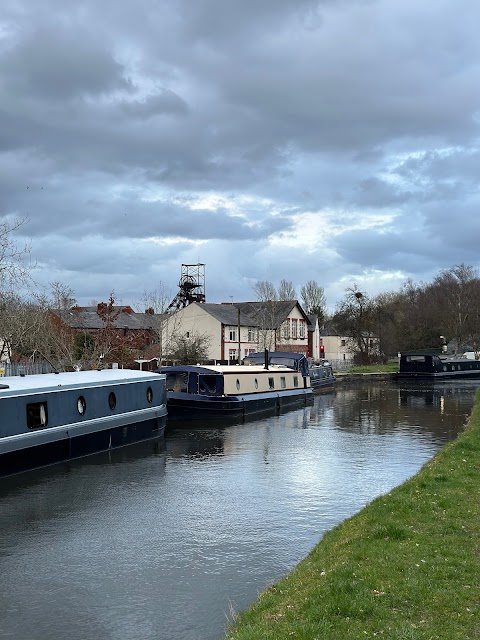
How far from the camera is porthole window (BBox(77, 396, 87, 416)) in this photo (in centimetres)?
2181

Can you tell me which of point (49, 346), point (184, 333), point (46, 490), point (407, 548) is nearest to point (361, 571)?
point (407, 548)

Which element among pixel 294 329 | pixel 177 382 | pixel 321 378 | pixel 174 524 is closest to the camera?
pixel 174 524

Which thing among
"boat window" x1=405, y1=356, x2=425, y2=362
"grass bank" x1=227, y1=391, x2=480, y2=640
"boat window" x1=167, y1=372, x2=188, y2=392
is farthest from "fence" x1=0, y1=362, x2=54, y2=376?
"boat window" x1=405, y1=356, x2=425, y2=362

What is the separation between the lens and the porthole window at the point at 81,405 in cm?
2181

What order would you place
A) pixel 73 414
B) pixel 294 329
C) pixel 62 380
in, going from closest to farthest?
pixel 73 414 → pixel 62 380 → pixel 294 329

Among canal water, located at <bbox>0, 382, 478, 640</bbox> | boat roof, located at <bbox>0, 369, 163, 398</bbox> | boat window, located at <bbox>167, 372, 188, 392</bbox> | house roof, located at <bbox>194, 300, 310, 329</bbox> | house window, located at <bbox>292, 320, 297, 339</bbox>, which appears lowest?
canal water, located at <bbox>0, 382, 478, 640</bbox>

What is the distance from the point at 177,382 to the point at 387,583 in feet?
85.3

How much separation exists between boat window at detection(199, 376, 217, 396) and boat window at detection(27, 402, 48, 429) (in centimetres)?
1404

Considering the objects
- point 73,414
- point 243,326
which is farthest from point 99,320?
point 73,414

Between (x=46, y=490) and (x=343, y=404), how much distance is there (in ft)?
98.0

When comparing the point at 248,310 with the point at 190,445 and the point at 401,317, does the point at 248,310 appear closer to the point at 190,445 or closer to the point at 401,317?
the point at 401,317

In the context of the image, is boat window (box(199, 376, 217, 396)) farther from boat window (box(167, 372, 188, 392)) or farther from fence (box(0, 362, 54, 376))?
fence (box(0, 362, 54, 376))

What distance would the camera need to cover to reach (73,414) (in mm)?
21422

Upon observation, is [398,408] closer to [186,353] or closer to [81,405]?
[186,353]
